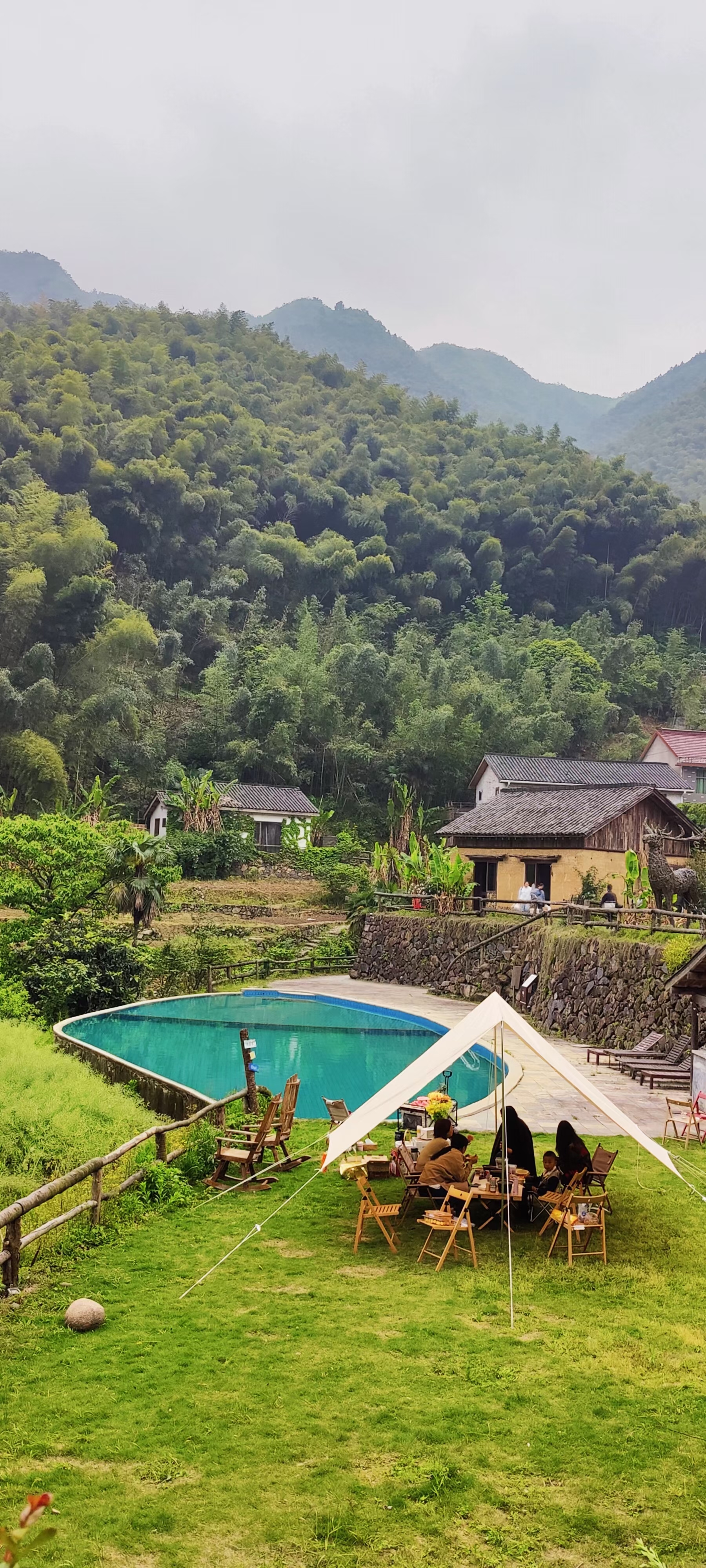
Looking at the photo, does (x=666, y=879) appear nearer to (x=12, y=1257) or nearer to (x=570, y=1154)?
(x=570, y=1154)

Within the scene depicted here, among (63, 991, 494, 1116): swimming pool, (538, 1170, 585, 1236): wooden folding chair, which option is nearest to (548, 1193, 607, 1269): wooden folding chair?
(538, 1170, 585, 1236): wooden folding chair

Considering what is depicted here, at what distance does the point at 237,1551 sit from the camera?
4539mm

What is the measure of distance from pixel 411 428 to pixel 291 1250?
87714 millimetres

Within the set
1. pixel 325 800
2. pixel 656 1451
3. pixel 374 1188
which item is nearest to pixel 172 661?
pixel 325 800

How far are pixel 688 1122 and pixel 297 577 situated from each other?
62901 millimetres

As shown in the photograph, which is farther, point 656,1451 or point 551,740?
point 551,740

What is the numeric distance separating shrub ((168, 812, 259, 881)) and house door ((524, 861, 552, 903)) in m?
15.1

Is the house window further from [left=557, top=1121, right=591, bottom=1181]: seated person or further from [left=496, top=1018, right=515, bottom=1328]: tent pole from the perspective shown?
[left=557, top=1121, right=591, bottom=1181]: seated person

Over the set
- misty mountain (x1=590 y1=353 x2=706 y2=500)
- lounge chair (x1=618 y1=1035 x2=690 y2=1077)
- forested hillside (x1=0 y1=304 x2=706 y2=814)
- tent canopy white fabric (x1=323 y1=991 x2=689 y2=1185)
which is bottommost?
lounge chair (x1=618 y1=1035 x2=690 y2=1077)

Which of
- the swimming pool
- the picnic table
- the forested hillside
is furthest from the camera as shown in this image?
the forested hillside

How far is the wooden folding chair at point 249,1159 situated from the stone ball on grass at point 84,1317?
3406 millimetres

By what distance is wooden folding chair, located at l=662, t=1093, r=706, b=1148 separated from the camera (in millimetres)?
12289

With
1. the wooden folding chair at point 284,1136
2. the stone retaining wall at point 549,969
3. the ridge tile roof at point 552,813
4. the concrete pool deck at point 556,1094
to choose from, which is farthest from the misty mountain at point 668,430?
the wooden folding chair at point 284,1136

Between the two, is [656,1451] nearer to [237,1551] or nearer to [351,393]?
[237,1551]
